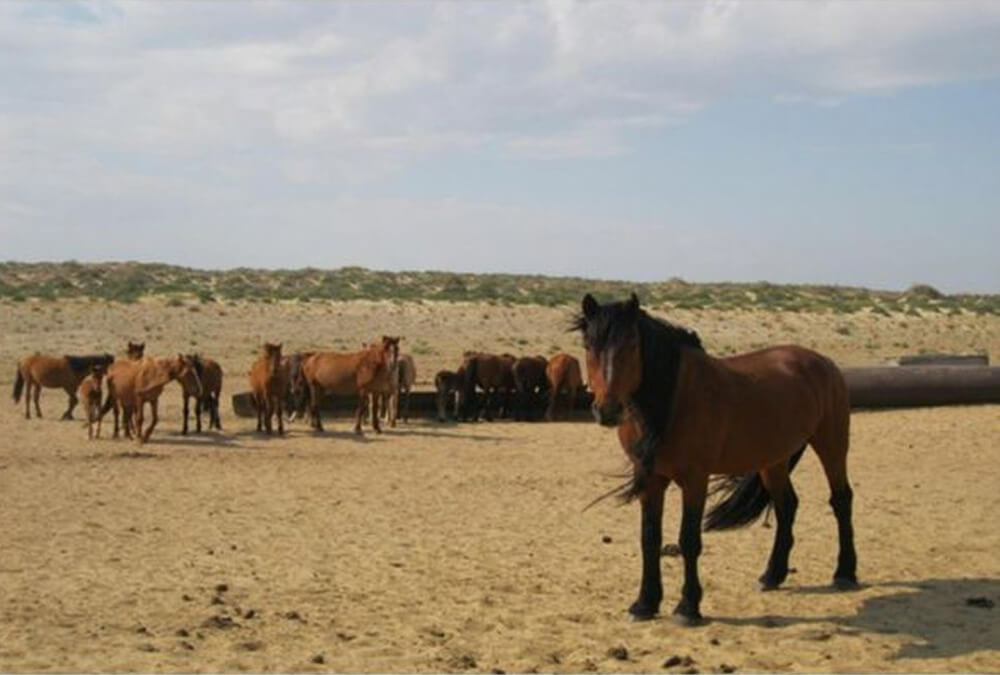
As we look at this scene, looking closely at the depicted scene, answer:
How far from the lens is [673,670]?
691 cm

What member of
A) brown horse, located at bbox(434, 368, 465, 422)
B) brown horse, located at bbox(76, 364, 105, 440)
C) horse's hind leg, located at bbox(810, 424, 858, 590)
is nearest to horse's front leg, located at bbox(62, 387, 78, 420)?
brown horse, located at bbox(76, 364, 105, 440)

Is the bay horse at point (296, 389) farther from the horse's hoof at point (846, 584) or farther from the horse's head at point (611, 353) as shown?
the horse's head at point (611, 353)

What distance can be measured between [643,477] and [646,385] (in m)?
0.60

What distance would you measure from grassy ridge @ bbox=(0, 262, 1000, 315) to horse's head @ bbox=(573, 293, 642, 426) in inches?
1482

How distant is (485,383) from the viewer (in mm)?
23094

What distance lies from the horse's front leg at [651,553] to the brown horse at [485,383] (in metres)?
14.6

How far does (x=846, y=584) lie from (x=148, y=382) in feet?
40.3

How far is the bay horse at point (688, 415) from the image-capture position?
7719 millimetres

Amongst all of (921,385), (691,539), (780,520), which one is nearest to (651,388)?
(691,539)

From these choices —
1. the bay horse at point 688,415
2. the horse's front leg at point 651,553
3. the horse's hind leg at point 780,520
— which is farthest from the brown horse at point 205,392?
the horse's front leg at point 651,553

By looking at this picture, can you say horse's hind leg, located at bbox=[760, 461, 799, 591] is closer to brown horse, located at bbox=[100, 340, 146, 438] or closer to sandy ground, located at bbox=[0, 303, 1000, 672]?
sandy ground, located at bbox=[0, 303, 1000, 672]

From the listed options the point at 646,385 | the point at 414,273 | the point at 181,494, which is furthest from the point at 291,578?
the point at 414,273

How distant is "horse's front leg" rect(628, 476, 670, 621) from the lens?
805 cm

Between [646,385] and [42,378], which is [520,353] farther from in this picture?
[646,385]
